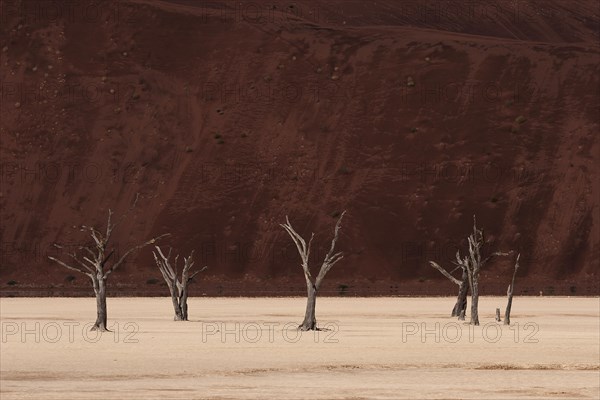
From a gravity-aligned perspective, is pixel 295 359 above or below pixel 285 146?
above

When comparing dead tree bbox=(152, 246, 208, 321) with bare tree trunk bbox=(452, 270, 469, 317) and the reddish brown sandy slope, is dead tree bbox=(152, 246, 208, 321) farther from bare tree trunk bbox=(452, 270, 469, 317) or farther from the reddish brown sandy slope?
the reddish brown sandy slope

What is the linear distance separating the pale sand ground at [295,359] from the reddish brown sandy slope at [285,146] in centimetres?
4192

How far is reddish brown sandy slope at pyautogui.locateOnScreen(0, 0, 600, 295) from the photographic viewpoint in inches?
4208

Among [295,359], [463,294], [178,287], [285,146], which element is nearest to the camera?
[295,359]

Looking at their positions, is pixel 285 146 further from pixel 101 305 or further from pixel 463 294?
pixel 101 305

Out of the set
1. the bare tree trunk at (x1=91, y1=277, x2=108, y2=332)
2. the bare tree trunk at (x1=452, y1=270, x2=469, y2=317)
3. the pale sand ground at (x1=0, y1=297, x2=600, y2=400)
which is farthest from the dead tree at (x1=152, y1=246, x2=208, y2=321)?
the bare tree trunk at (x1=452, y1=270, x2=469, y2=317)

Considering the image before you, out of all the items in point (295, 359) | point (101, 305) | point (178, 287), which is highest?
point (295, 359)

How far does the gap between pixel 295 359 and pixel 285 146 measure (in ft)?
278

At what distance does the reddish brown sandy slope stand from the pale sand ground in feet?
138

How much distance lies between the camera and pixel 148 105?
12388 centimetres

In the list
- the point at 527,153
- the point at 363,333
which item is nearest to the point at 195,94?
the point at 527,153

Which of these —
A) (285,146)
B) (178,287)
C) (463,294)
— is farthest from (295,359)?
(285,146)

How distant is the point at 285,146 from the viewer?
11762cm

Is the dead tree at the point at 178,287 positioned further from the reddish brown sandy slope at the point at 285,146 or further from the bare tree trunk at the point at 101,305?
the reddish brown sandy slope at the point at 285,146
